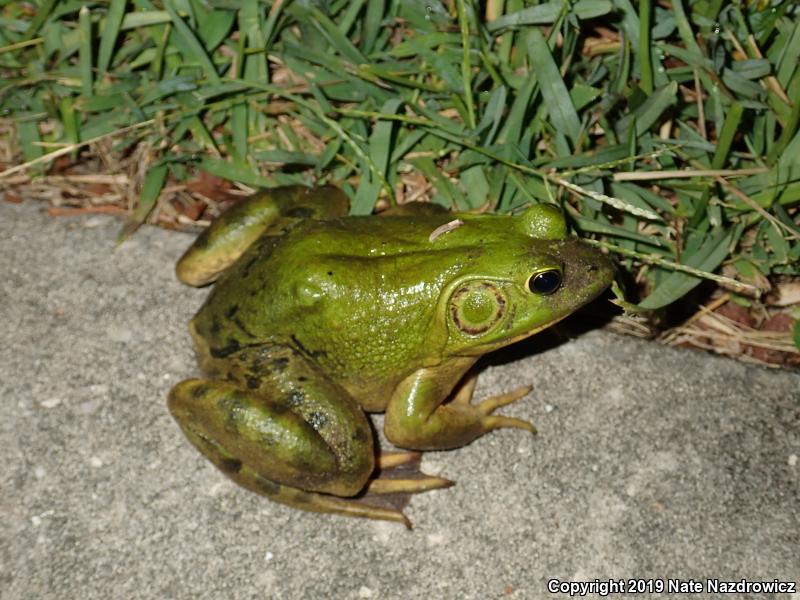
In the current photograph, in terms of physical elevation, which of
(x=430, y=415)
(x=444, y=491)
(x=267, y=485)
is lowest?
(x=444, y=491)

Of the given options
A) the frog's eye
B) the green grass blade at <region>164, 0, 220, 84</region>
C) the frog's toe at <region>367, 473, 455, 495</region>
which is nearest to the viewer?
the frog's eye

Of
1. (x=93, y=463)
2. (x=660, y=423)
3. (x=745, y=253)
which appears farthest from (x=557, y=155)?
(x=93, y=463)

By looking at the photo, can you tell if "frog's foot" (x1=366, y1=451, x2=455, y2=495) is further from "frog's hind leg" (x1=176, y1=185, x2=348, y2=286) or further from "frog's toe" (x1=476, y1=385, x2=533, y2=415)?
"frog's hind leg" (x1=176, y1=185, x2=348, y2=286)

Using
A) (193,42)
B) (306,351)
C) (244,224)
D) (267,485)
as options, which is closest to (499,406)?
(306,351)

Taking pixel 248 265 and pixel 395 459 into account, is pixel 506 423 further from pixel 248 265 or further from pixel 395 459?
pixel 248 265

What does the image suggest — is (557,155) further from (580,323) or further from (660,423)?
(660,423)

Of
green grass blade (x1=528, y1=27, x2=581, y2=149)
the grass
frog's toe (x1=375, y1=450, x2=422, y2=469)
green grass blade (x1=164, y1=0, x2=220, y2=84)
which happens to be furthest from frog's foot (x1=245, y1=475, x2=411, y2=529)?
green grass blade (x1=164, y1=0, x2=220, y2=84)
